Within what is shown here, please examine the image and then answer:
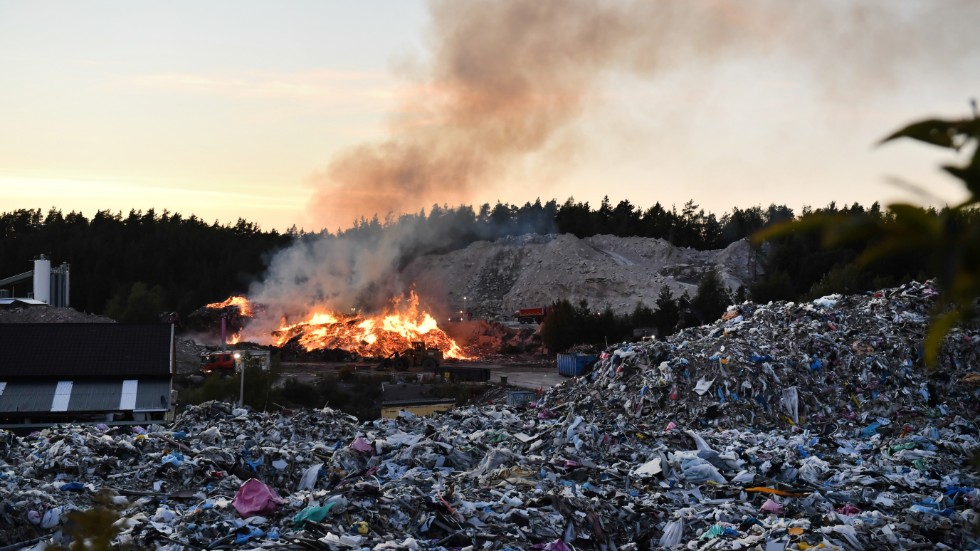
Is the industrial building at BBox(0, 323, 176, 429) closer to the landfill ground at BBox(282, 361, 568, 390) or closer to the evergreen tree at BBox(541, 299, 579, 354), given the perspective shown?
the landfill ground at BBox(282, 361, 568, 390)

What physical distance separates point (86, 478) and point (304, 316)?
1652 inches

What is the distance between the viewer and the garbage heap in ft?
32.2

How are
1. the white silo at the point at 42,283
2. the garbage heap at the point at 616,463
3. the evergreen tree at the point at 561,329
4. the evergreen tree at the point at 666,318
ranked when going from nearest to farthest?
the garbage heap at the point at 616,463 < the white silo at the point at 42,283 < the evergreen tree at the point at 666,318 < the evergreen tree at the point at 561,329

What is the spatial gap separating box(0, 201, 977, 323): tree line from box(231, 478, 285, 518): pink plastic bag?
38.0 meters

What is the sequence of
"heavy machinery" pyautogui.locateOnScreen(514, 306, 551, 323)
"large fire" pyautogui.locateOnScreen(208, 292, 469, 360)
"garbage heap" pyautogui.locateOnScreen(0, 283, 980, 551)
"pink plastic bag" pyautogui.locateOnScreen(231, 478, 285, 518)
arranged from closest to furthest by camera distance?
1. "garbage heap" pyautogui.locateOnScreen(0, 283, 980, 551)
2. "pink plastic bag" pyautogui.locateOnScreen(231, 478, 285, 518)
3. "large fire" pyautogui.locateOnScreen(208, 292, 469, 360)
4. "heavy machinery" pyautogui.locateOnScreen(514, 306, 551, 323)

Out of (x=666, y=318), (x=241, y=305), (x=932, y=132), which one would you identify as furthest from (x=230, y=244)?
(x=932, y=132)

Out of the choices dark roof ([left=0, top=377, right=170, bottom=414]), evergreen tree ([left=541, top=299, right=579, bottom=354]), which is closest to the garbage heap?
dark roof ([left=0, top=377, right=170, bottom=414])

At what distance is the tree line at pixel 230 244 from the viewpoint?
50.3 meters

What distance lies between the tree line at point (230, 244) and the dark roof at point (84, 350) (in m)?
26.4

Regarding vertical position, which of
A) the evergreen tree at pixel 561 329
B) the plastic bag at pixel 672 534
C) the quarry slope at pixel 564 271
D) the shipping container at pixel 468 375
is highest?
the quarry slope at pixel 564 271

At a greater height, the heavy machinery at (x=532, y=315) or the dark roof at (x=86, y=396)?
the heavy machinery at (x=532, y=315)

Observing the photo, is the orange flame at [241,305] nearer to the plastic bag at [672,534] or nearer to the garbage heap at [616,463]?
the garbage heap at [616,463]

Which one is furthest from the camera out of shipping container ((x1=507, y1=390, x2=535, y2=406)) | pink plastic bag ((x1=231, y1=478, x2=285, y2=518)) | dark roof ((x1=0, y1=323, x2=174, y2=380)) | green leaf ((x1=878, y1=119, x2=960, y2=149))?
shipping container ((x1=507, y1=390, x2=535, y2=406))

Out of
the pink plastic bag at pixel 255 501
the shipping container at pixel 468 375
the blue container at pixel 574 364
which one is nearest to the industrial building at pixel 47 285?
the shipping container at pixel 468 375
